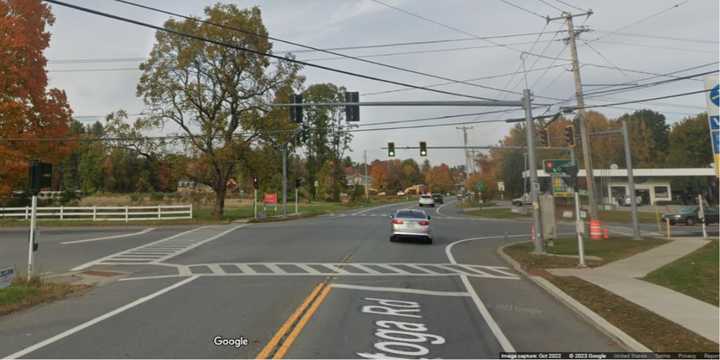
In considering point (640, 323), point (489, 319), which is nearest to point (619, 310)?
point (640, 323)

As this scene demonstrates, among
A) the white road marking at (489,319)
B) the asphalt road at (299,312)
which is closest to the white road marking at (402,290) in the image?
the asphalt road at (299,312)

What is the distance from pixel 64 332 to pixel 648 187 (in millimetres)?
73300

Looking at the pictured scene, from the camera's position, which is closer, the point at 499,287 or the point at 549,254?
the point at 499,287

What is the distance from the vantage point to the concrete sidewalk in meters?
6.65

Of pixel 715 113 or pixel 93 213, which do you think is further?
pixel 93 213

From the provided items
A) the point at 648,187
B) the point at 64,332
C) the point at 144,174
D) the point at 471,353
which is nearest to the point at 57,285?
the point at 64,332

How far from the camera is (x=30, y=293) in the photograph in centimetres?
887

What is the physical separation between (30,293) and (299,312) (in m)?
6.25

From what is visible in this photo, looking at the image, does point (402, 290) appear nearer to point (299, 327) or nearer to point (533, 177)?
point (299, 327)

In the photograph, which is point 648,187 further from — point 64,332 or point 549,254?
point 64,332

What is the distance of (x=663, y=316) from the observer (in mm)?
6973

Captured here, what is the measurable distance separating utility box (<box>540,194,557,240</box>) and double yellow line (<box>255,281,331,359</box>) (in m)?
10.9

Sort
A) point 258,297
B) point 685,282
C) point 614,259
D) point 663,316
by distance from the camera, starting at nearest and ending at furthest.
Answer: point 663,316 < point 258,297 < point 685,282 < point 614,259

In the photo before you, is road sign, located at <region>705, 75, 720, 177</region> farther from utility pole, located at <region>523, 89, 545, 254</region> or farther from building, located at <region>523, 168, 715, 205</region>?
building, located at <region>523, 168, 715, 205</region>
